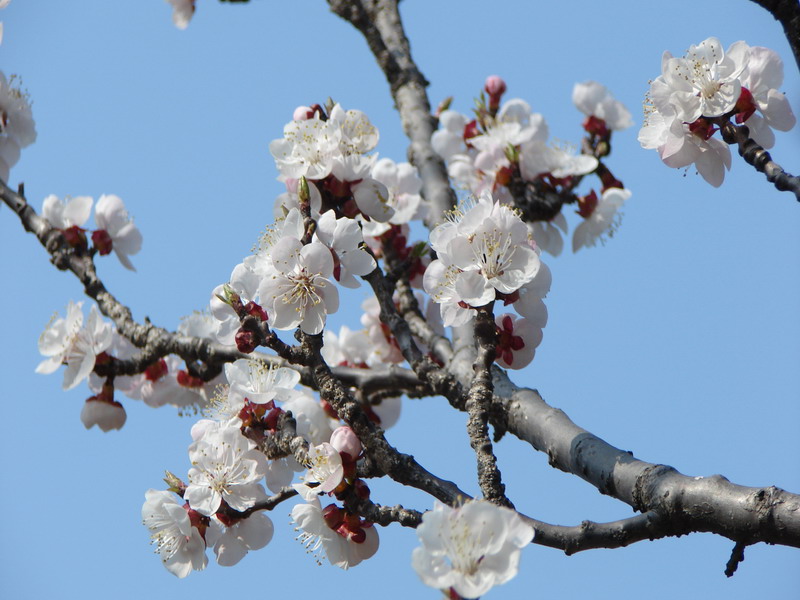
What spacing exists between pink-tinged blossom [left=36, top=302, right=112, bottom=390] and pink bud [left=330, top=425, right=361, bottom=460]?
144cm

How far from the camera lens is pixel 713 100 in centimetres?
275

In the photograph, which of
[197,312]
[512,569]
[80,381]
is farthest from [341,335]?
[512,569]

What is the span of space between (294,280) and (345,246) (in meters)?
0.21

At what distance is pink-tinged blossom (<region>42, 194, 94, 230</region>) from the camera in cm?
404

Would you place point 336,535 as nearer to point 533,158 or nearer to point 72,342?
point 72,342

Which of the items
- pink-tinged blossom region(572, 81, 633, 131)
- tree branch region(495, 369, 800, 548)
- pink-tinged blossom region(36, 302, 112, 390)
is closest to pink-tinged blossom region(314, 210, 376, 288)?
tree branch region(495, 369, 800, 548)

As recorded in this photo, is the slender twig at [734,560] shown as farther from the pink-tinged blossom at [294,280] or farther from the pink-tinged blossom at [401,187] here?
the pink-tinged blossom at [401,187]

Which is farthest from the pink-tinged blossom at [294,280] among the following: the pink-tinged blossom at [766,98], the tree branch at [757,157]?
the pink-tinged blossom at [766,98]

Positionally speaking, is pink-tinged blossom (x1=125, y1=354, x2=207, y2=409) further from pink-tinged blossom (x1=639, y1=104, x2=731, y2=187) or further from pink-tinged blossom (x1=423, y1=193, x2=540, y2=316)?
pink-tinged blossom (x1=639, y1=104, x2=731, y2=187)

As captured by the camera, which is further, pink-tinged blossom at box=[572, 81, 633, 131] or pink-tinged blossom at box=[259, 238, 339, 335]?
pink-tinged blossom at box=[572, 81, 633, 131]

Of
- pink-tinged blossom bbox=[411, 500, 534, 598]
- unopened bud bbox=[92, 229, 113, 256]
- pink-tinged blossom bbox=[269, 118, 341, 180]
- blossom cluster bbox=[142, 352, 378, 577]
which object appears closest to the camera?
pink-tinged blossom bbox=[411, 500, 534, 598]

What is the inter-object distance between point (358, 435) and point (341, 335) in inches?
79.0

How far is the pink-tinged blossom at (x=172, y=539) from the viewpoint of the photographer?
2.93 m

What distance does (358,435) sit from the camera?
2654 mm
